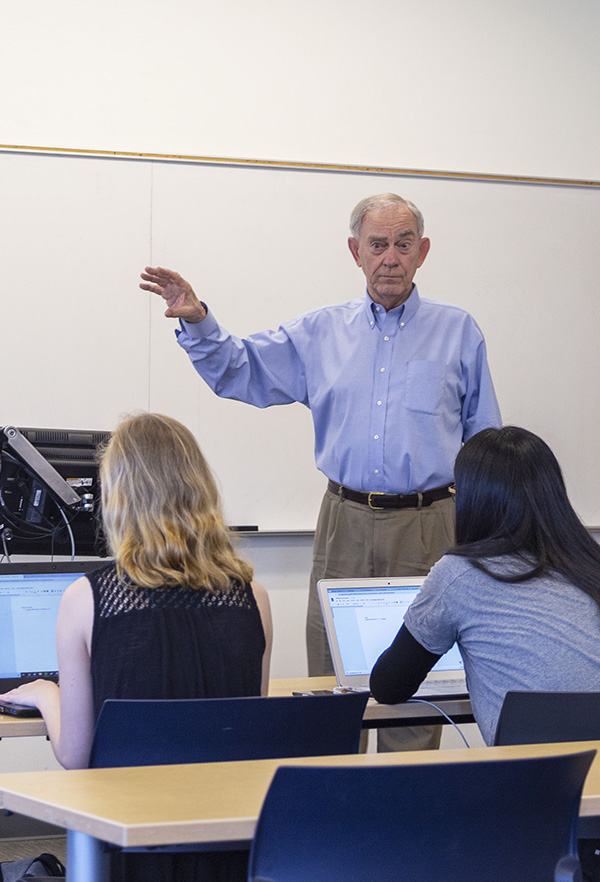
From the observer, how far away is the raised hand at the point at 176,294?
2.67m

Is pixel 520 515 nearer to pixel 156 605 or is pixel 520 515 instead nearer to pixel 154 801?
pixel 156 605

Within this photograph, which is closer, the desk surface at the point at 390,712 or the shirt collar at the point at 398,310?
the desk surface at the point at 390,712

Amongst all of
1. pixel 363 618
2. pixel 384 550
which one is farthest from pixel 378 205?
pixel 363 618

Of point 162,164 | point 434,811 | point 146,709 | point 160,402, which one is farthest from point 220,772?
point 162,164

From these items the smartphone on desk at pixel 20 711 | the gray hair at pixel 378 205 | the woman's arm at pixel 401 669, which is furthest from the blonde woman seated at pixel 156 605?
the gray hair at pixel 378 205

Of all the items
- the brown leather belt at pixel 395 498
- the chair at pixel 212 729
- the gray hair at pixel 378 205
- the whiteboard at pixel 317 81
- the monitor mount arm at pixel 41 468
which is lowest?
the chair at pixel 212 729

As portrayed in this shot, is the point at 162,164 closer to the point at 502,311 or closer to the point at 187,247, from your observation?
the point at 187,247

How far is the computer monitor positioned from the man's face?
957 mm

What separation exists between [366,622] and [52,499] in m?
0.84

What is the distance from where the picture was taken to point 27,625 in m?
2.18

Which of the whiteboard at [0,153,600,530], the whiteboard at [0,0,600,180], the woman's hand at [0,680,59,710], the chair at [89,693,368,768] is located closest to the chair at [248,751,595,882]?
the chair at [89,693,368,768]

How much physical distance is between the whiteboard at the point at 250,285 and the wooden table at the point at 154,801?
251 centimetres

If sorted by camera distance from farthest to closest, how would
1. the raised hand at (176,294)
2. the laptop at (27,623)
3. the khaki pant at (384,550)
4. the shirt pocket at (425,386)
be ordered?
the shirt pocket at (425,386) → the khaki pant at (384,550) → the raised hand at (176,294) → the laptop at (27,623)

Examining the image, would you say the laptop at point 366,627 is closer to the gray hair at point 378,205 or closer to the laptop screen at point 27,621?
the laptop screen at point 27,621
